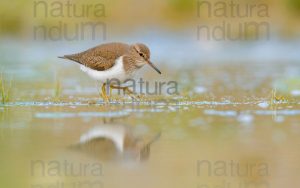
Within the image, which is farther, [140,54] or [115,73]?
[140,54]

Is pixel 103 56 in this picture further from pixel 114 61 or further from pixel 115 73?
pixel 115 73

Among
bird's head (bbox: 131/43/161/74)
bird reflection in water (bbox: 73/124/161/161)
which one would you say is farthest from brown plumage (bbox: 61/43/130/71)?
bird reflection in water (bbox: 73/124/161/161)

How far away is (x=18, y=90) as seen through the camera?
11469 millimetres

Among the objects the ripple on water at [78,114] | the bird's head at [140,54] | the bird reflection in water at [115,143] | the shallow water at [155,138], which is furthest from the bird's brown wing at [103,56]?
the bird reflection in water at [115,143]

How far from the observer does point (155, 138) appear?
7656 mm

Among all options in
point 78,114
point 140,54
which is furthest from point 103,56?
point 78,114

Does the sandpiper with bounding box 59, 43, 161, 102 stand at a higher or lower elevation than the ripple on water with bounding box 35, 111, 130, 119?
higher

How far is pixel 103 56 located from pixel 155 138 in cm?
292

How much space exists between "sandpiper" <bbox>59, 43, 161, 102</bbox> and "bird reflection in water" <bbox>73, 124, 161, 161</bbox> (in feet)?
6.50

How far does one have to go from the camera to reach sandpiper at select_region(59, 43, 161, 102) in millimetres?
10095

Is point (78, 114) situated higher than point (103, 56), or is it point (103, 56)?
point (103, 56)

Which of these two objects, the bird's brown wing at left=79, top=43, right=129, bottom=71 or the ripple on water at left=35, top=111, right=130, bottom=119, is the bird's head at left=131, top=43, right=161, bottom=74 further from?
the ripple on water at left=35, top=111, right=130, bottom=119

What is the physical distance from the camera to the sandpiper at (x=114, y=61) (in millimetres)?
10095

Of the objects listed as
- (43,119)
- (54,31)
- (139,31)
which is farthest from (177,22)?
(43,119)
